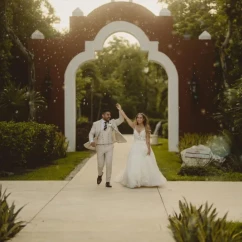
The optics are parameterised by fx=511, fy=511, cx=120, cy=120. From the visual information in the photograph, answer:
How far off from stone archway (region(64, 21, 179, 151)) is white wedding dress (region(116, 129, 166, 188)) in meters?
10.6

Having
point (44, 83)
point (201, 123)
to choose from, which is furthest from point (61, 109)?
point (201, 123)

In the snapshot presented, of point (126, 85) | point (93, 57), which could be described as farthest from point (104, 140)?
point (126, 85)

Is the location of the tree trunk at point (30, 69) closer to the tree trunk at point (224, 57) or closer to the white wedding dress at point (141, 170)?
the tree trunk at point (224, 57)

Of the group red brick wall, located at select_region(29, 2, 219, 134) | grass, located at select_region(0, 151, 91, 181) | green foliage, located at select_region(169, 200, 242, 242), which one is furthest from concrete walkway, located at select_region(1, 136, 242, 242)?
red brick wall, located at select_region(29, 2, 219, 134)

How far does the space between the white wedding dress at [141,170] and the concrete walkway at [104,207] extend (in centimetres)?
26

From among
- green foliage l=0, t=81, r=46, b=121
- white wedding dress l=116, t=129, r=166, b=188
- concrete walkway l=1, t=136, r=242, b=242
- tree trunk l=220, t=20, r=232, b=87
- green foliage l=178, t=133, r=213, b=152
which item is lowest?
concrete walkway l=1, t=136, r=242, b=242

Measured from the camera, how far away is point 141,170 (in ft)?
38.7

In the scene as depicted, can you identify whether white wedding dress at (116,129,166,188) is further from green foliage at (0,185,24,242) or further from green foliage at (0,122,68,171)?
green foliage at (0,185,24,242)

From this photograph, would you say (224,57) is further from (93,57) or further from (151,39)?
(93,57)

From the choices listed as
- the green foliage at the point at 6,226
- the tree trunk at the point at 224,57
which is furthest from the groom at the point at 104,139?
the tree trunk at the point at 224,57

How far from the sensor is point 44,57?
22.8 meters

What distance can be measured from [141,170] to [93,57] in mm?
11758

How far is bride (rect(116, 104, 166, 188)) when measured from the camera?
38.1 feet

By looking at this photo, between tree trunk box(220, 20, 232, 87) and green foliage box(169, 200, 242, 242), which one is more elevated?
tree trunk box(220, 20, 232, 87)
